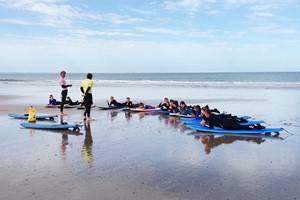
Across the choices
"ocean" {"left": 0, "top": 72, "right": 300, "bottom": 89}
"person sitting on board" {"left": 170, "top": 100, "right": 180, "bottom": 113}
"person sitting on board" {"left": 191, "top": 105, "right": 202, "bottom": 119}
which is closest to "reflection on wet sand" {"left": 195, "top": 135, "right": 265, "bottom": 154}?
"person sitting on board" {"left": 191, "top": 105, "right": 202, "bottom": 119}

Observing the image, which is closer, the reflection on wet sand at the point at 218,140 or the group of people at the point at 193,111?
the reflection on wet sand at the point at 218,140

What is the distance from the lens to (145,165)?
282 inches

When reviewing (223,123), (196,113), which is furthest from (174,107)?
(223,123)

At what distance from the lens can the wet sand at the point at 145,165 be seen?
18.3 ft

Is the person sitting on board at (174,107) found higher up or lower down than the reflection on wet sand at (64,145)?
higher up

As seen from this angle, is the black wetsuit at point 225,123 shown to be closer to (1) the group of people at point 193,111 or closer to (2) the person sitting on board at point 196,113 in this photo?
(1) the group of people at point 193,111

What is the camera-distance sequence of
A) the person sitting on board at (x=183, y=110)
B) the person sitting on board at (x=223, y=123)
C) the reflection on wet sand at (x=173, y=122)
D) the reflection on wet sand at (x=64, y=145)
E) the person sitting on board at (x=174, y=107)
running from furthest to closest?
the person sitting on board at (x=174, y=107) < the person sitting on board at (x=183, y=110) < the reflection on wet sand at (x=173, y=122) < the person sitting on board at (x=223, y=123) < the reflection on wet sand at (x=64, y=145)

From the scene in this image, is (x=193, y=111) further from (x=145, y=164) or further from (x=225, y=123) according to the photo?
(x=145, y=164)

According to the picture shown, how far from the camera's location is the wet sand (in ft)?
18.3

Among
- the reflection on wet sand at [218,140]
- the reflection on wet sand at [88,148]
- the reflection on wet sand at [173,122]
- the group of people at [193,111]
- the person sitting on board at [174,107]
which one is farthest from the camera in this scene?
the person sitting on board at [174,107]

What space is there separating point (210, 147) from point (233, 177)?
272cm

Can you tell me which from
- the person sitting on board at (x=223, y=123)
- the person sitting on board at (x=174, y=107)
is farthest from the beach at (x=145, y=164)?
the person sitting on board at (x=174, y=107)

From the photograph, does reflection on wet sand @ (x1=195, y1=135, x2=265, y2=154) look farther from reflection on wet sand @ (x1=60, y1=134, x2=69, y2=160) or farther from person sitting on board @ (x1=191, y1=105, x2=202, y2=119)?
person sitting on board @ (x1=191, y1=105, x2=202, y2=119)

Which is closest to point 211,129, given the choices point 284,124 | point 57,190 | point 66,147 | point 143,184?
point 284,124
